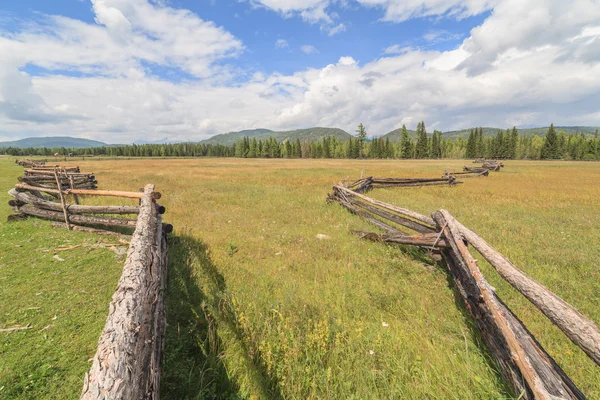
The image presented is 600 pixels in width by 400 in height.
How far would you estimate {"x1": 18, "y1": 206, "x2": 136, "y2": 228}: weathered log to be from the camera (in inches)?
301

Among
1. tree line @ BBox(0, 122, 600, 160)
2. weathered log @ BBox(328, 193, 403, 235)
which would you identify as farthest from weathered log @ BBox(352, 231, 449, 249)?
tree line @ BBox(0, 122, 600, 160)

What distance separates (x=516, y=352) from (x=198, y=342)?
401cm

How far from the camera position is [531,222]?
9641mm

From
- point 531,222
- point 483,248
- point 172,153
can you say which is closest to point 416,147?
point 531,222

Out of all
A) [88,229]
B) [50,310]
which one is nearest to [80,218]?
[88,229]

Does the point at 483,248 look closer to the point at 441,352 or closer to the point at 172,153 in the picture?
the point at 441,352

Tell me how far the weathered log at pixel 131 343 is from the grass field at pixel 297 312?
2.71 ft

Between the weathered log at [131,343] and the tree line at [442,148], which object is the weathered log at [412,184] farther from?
the tree line at [442,148]

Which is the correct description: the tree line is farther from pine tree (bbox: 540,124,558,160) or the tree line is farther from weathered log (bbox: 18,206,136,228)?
weathered log (bbox: 18,206,136,228)

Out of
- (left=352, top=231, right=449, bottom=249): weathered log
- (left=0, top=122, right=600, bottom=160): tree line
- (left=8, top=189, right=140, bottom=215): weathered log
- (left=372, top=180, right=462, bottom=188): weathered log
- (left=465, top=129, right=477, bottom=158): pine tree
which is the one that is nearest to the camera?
(left=352, top=231, right=449, bottom=249): weathered log

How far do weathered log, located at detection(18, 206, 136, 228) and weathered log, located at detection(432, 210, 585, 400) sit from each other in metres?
8.63

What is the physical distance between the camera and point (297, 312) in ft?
13.8

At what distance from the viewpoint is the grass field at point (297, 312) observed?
304 centimetres

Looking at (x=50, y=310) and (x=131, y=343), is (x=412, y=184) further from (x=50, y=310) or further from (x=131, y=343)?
(x=50, y=310)
